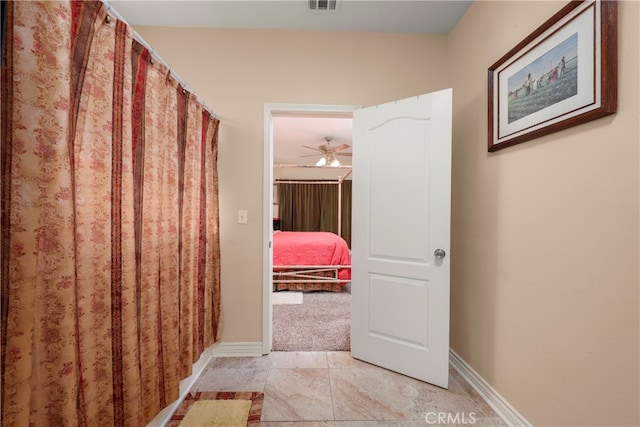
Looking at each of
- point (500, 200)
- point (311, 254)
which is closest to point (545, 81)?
point (500, 200)

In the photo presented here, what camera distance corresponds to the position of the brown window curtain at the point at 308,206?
750 cm

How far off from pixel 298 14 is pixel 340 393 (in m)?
2.71

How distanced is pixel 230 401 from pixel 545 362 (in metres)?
1.74

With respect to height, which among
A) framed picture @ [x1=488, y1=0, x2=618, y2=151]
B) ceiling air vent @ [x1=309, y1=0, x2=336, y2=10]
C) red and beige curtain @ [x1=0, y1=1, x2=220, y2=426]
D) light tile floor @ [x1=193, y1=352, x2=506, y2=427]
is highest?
ceiling air vent @ [x1=309, y1=0, x2=336, y2=10]

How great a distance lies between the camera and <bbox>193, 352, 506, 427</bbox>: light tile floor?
1.50m

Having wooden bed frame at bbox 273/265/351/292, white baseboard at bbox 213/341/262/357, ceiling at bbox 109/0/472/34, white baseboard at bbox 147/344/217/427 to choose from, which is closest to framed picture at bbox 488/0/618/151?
ceiling at bbox 109/0/472/34

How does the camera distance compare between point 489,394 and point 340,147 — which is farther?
point 340,147

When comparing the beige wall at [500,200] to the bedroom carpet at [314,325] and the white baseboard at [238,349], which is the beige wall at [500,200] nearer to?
the white baseboard at [238,349]

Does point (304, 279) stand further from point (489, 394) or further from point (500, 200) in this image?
point (500, 200)

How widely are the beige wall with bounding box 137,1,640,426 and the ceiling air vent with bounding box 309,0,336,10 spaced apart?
0.25 meters

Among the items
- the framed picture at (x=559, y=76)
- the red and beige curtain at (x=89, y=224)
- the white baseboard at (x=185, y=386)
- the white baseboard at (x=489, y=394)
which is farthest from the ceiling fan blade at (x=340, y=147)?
the white baseboard at (x=185, y=386)

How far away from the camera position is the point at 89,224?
92cm

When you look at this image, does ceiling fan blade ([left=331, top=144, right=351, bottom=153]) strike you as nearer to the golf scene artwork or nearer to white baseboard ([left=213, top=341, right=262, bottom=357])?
the golf scene artwork

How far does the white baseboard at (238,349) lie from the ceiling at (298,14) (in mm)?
2594
